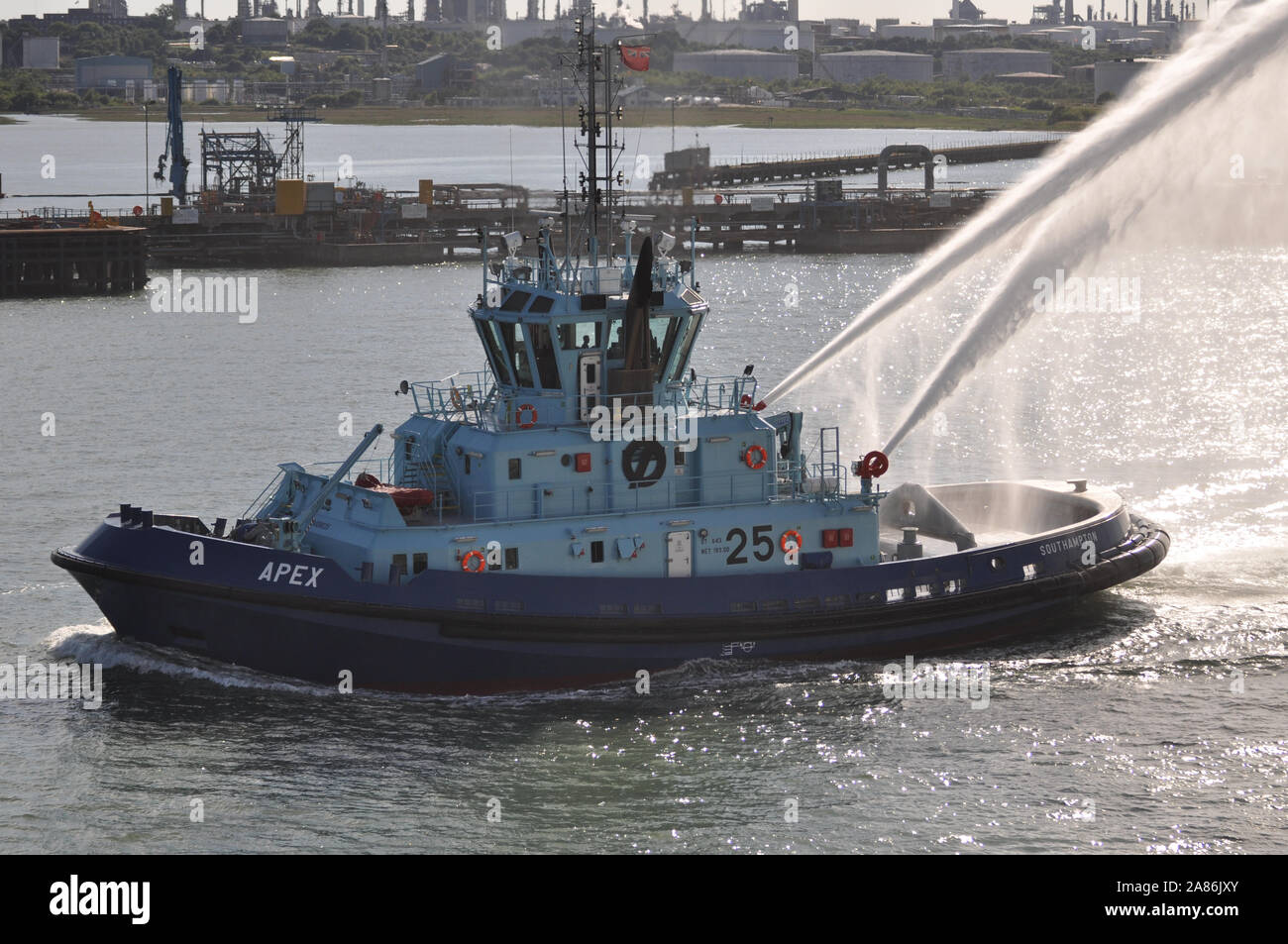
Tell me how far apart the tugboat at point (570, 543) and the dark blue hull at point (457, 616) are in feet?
0.10

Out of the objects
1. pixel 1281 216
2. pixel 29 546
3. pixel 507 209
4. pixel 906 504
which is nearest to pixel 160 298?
pixel 507 209

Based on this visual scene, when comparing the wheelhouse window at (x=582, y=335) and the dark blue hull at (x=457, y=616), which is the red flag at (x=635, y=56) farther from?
the dark blue hull at (x=457, y=616)

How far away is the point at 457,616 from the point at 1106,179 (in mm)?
12512

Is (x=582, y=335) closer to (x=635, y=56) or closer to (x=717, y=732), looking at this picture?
(x=635, y=56)

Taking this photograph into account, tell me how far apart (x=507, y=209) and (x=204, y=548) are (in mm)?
64288

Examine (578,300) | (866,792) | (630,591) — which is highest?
(578,300)

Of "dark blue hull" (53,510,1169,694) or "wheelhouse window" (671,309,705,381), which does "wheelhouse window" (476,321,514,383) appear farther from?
"dark blue hull" (53,510,1169,694)

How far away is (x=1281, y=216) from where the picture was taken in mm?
99750

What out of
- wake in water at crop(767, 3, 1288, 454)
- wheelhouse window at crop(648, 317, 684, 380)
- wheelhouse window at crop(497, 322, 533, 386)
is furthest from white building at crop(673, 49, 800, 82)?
wheelhouse window at crop(497, 322, 533, 386)

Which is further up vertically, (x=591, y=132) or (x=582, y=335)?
(x=591, y=132)

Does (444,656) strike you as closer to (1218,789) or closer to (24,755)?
(24,755)

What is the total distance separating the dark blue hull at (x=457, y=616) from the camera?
2355 centimetres

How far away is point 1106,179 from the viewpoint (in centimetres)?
2742

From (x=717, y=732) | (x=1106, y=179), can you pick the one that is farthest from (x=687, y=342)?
(x=1106, y=179)
